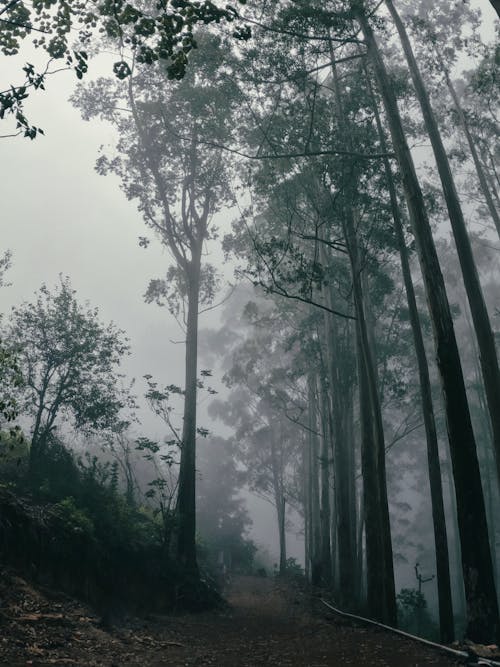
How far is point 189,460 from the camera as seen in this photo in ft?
42.5

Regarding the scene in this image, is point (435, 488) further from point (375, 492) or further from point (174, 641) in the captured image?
point (174, 641)

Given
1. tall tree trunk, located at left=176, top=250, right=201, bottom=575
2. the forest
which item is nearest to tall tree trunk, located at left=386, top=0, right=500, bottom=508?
the forest

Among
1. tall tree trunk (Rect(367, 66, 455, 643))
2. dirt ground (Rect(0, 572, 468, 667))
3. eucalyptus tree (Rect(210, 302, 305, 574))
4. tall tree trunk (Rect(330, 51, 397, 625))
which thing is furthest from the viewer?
→ eucalyptus tree (Rect(210, 302, 305, 574))

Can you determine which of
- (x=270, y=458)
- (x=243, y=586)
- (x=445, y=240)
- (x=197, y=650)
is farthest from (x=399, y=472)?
(x=197, y=650)

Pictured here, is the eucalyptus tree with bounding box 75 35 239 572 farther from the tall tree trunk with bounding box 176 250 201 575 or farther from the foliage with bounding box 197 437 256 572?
the foliage with bounding box 197 437 256 572

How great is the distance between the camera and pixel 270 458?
31938 mm

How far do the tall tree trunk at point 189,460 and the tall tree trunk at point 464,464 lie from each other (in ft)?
25.8

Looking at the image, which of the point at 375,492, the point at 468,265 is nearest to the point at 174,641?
the point at 375,492

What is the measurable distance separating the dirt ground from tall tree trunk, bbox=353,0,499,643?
2.93 feet

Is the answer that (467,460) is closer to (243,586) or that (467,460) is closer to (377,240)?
(377,240)

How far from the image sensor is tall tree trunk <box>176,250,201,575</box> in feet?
40.4

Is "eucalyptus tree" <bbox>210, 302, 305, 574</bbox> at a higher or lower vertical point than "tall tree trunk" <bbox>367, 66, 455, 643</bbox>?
higher

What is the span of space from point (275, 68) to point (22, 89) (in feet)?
28.9

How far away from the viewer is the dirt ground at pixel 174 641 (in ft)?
17.2
